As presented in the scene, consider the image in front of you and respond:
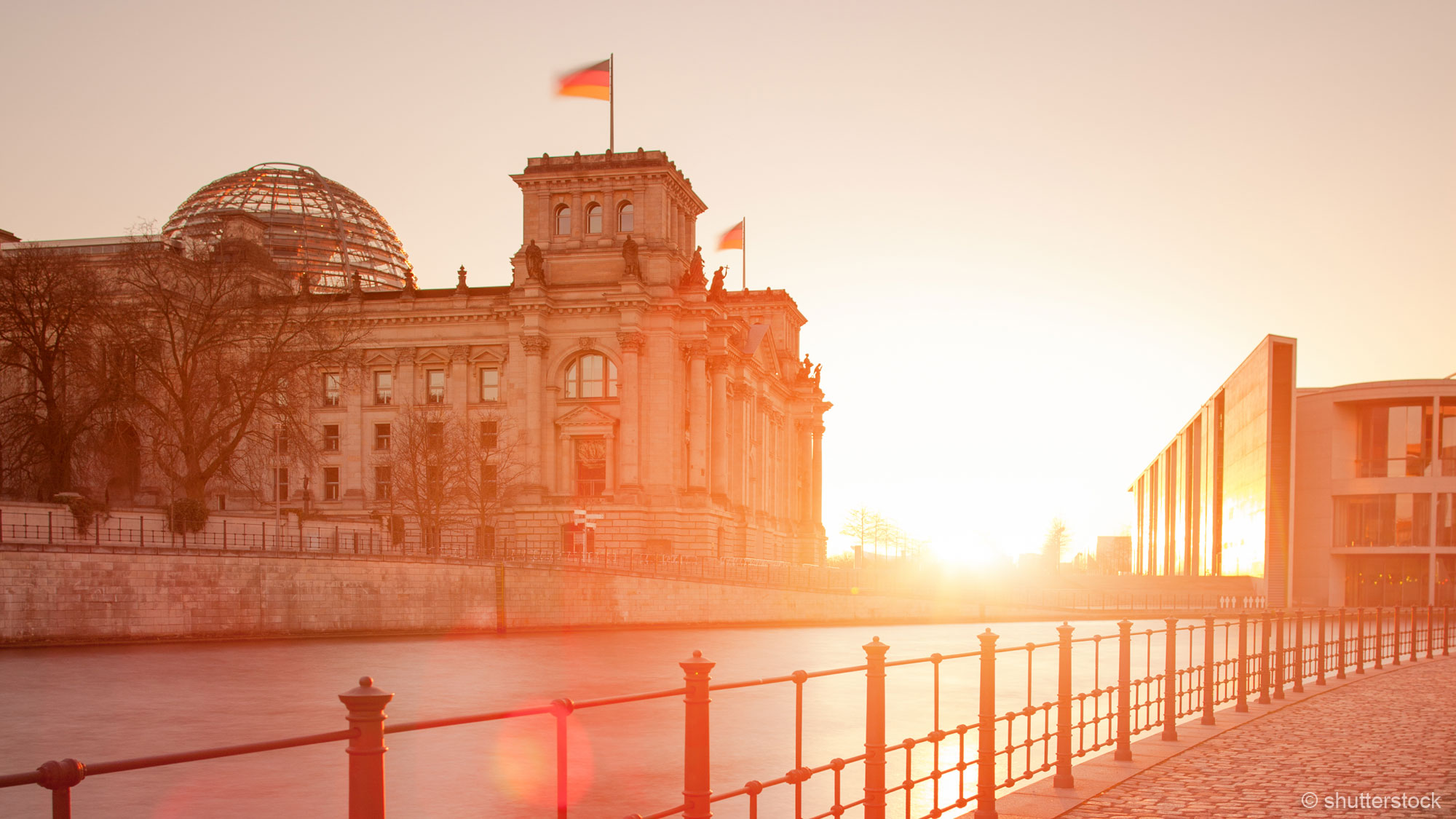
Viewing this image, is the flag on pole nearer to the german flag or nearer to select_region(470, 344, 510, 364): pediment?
select_region(470, 344, 510, 364): pediment

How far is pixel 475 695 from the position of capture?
2828cm

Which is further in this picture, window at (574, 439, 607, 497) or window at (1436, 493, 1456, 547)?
window at (574, 439, 607, 497)

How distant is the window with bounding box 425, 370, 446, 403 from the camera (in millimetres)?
84000

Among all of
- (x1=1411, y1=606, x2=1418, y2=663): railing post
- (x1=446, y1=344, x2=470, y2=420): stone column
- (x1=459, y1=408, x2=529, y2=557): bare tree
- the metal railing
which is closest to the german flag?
(x1=446, y1=344, x2=470, y2=420): stone column

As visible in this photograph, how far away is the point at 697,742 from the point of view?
23.6 feet

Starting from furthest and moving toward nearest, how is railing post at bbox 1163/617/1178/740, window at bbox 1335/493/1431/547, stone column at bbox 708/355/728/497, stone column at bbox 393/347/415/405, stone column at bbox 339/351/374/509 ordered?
stone column at bbox 708/355/728/497
stone column at bbox 339/351/374/509
stone column at bbox 393/347/415/405
window at bbox 1335/493/1431/547
railing post at bbox 1163/617/1178/740

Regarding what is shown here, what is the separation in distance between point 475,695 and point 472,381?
5668cm

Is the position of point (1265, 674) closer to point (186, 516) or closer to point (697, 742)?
point (697, 742)

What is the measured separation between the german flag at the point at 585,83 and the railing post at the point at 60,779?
72.9 metres

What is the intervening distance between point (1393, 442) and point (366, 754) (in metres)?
79.6

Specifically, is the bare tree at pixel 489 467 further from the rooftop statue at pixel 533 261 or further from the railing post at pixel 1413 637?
the railing post at pixel 1413 637

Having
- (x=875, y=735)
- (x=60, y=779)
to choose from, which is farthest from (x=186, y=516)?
(x=60, y=779)

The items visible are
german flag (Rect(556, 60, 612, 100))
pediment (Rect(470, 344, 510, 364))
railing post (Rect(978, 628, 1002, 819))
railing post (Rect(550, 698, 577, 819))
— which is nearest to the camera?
railing post (Rect(550, 698, 577, 819))

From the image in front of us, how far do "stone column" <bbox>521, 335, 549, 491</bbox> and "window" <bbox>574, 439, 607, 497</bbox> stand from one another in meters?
2.55
